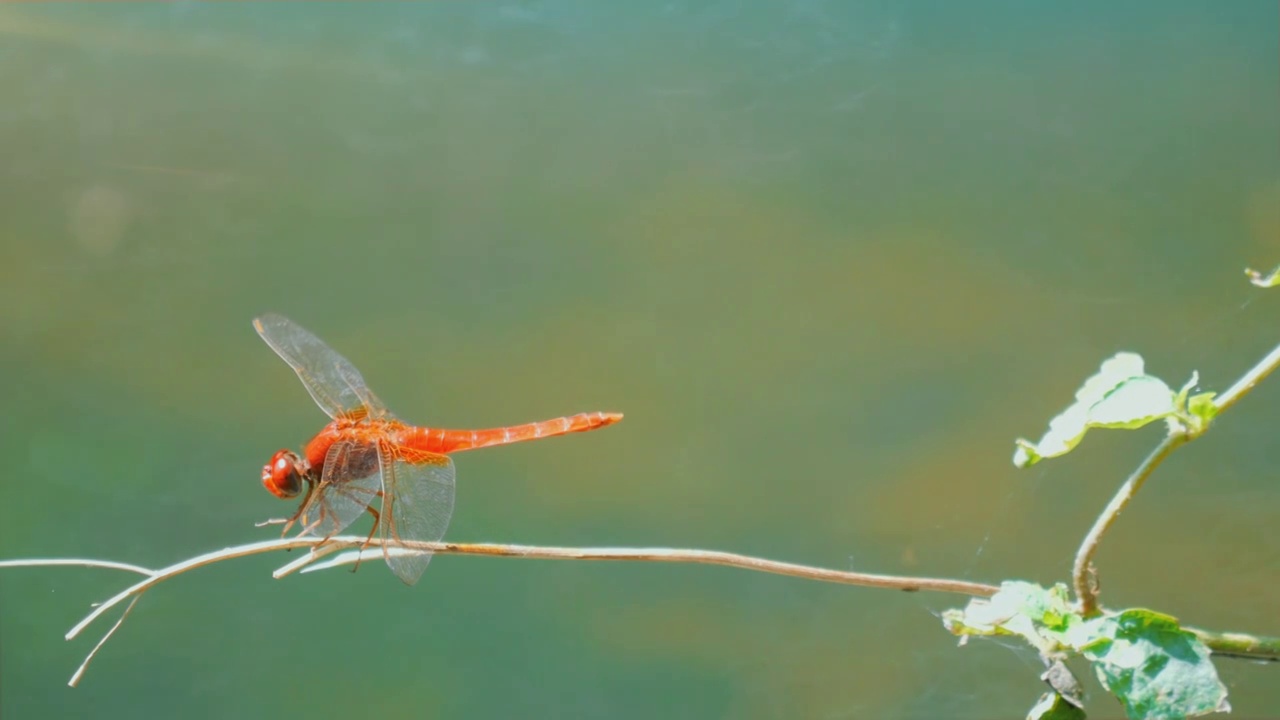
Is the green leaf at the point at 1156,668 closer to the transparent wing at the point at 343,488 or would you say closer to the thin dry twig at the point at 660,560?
the thin dry twig at the point at 660,560

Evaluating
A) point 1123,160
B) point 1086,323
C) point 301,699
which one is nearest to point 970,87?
point 1123,160

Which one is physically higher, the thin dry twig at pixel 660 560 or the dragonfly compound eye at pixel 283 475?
the dragonfly compound eye at pixel 283 475

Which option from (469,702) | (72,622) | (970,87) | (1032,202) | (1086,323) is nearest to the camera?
(469,702)

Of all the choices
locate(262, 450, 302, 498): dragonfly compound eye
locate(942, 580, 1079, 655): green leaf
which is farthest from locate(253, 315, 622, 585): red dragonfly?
locate(942, 580, 1079, 655): green leaf

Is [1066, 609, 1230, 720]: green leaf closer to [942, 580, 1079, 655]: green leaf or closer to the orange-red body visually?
[942, 580, 1079, 655]: green leaf

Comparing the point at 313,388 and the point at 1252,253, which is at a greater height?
the point at 1252,253

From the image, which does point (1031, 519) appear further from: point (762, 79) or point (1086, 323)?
point (762, 79)

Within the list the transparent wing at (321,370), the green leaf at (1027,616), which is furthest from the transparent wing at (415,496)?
the green leaf at (1027,616)
